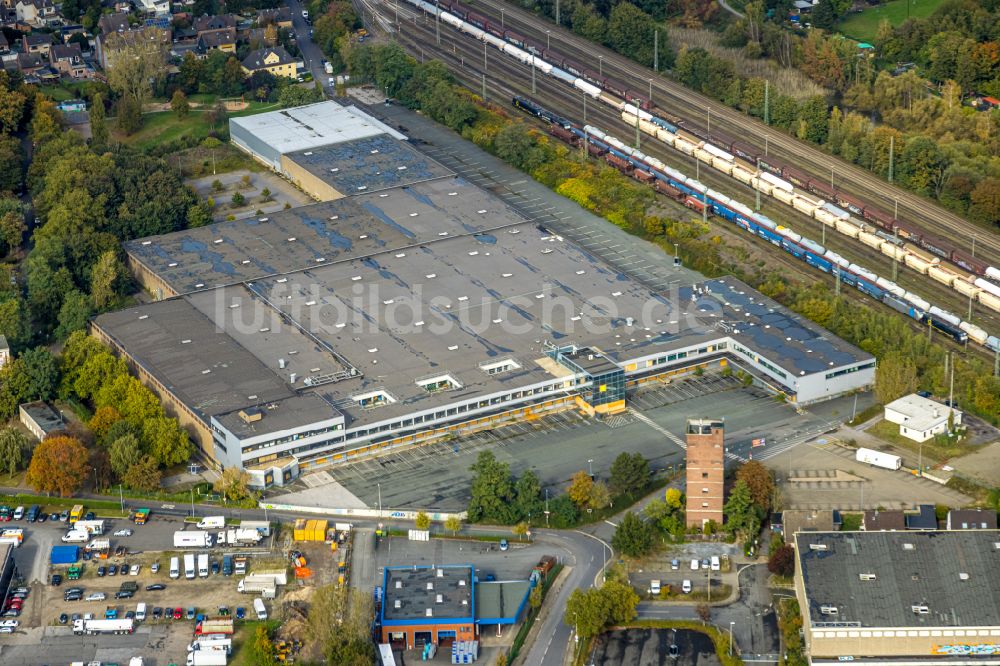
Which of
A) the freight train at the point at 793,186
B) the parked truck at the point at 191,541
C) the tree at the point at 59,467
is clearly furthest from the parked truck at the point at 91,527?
the freight train at the point at 793,186

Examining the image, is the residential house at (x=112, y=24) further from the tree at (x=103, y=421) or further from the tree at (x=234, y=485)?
the tree at (x=234, y=485)

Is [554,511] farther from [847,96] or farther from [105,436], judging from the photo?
[847,96]

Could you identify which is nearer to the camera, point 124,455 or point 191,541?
point 191,541

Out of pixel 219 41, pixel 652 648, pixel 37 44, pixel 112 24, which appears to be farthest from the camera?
pixel 219 41

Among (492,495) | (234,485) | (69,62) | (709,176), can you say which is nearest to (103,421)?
(234,485)

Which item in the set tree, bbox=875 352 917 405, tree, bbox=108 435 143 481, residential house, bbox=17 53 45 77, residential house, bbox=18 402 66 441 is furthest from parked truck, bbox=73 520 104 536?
residential house, bbox=17 53 45 77

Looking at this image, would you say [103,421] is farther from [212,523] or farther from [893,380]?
[893,380]
